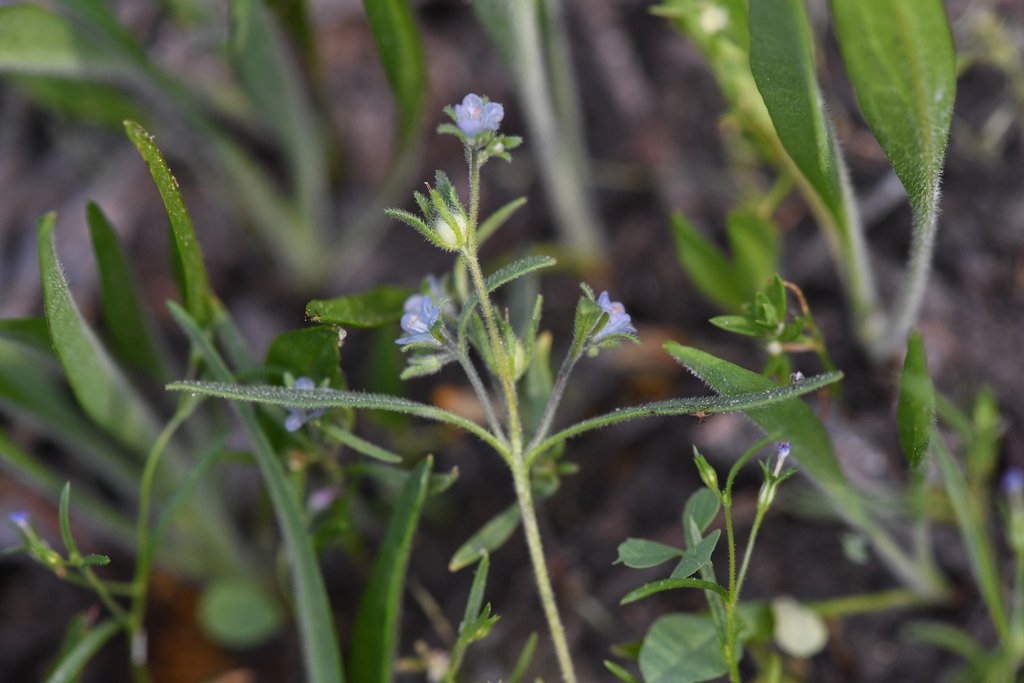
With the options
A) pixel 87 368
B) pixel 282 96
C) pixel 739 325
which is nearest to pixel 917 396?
pixel 739 325

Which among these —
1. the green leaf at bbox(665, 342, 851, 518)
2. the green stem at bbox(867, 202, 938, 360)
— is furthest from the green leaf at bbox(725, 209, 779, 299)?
the green leaf at bbox(665, 342, 851, 518)

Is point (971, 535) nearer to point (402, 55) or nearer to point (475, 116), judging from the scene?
point (475, 116)

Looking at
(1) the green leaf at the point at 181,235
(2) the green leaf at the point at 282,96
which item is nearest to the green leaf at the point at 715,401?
(1) the green leaf at the point at 181,235

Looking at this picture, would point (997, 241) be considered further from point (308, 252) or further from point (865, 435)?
point (308, 252)

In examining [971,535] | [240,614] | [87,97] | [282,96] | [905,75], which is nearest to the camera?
[905,75]

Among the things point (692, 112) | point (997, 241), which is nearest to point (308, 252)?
point (692, 112)

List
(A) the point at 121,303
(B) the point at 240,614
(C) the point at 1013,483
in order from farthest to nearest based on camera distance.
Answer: (B) the point at 240,614, (A) the point at 121,303, (C) the point at 1013,483

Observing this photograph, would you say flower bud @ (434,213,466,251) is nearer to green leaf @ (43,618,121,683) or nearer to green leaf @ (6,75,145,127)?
green leaf @ (43,618,121,683)

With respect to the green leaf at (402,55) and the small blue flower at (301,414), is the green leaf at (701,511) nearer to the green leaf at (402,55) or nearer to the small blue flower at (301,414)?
the small blue flower at (301,414)
